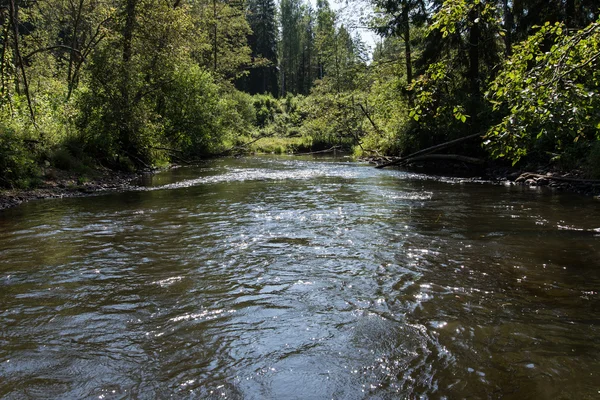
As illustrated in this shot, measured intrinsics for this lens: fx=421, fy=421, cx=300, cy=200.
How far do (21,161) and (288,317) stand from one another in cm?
1137

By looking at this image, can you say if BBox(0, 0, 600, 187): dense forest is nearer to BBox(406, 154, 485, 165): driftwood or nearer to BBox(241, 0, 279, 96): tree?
BBox(406, 154, 485, 165): driftwood

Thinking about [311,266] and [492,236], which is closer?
[311,266]

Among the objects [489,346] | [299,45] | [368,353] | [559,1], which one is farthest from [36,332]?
[299,45]

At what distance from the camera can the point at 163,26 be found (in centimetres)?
2070

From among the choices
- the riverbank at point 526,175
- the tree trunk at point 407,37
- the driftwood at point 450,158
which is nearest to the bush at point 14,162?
the riverbank at point 526,175

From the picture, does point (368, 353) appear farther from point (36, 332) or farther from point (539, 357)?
point (36, 332)

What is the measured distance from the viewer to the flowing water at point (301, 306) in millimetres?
3480

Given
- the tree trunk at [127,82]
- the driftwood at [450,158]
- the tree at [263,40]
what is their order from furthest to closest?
the tree at [263,40]
the driftwood at [450,158]
the tree trunk at [127,82]

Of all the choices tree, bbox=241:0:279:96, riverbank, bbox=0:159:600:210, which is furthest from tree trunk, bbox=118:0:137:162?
tree, bbox=241:0:279:96

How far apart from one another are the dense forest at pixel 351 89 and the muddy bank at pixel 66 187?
0.54m

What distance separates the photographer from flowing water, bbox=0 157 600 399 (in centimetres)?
348

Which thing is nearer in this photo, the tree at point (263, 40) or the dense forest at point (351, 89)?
the dense forest at point (351, 89)

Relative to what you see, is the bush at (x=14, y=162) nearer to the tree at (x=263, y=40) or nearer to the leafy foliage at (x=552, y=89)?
the leafy foliage at (x=552, y=89)

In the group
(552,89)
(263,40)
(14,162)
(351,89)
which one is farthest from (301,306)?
(263,40)
